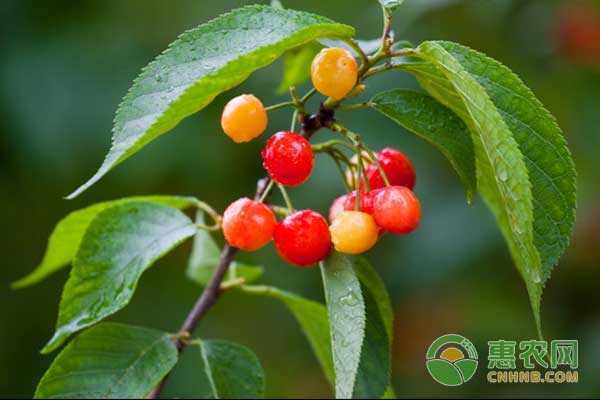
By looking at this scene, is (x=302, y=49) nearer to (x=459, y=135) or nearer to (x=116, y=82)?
(x=459, y=135)

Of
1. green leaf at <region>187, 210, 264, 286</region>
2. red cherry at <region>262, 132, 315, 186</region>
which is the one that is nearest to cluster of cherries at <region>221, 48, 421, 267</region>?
red cherry at <region>262, 132, 315, 186</region>

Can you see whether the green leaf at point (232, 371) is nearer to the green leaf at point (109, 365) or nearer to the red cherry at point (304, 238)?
the green leaf at point (109, 365)

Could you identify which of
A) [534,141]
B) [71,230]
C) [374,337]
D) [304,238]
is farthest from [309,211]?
[71,230]

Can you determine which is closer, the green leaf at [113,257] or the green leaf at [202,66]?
the green leaf at [202,66]

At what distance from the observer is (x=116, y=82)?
3275 mm

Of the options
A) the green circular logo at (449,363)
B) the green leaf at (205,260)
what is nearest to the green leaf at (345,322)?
the green circular logo at (449,363)

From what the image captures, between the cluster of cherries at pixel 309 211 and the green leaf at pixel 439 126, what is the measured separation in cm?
8

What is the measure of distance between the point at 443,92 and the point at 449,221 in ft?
6.72

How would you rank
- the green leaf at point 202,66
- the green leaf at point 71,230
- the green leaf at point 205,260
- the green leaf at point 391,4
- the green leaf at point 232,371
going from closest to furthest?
the green leaf at point 202,66
the green leaf at point 391,4
the green leaf at point 232,371
the green leaf at point 71,230
the green leaf at point 205,260

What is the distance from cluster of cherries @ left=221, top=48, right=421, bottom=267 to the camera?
4.15 feet

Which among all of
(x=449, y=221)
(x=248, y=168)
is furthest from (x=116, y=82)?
(x=449, y=221)

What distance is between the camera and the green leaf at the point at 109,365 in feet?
4.59

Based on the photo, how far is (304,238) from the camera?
1.32 metres

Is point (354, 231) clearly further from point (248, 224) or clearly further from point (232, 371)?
point (232, 371)
